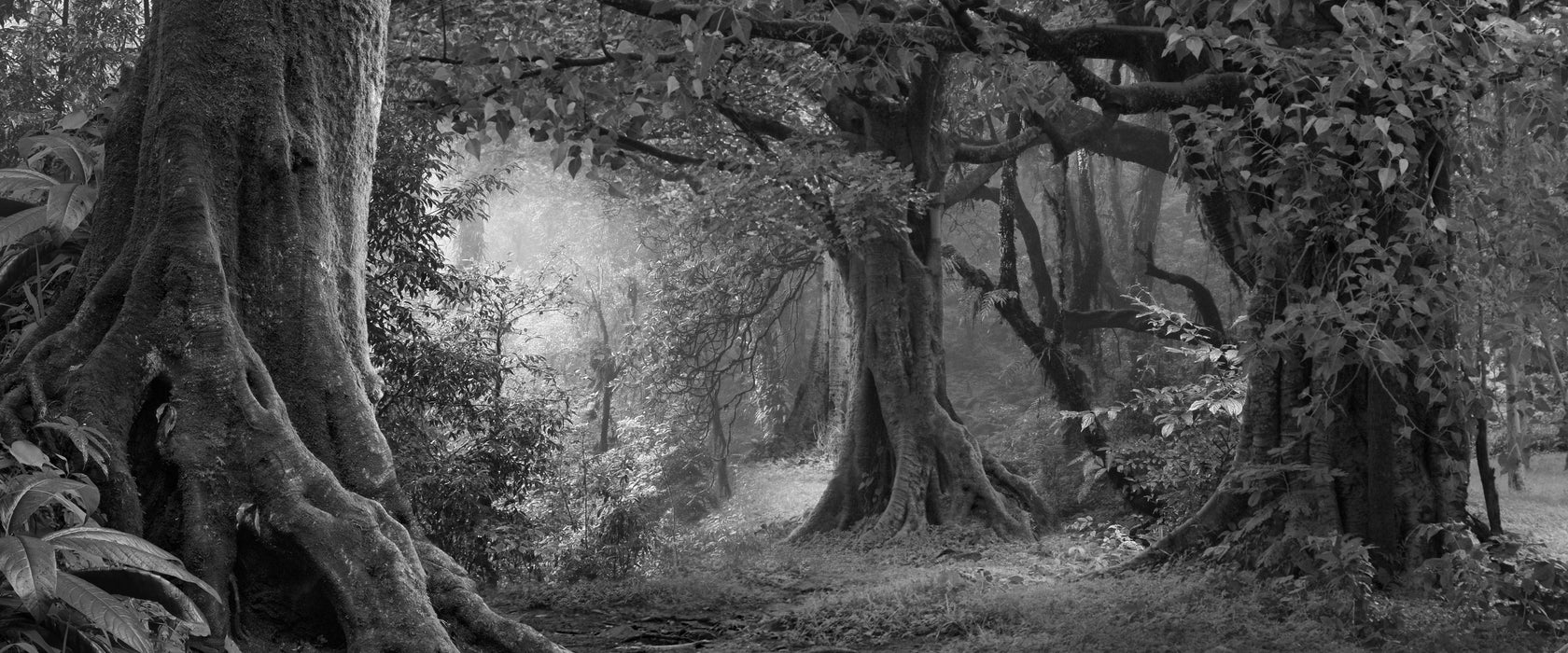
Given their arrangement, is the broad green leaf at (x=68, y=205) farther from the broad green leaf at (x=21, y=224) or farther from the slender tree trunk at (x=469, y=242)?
→ the slender tree trunk at (x=469, y=242)

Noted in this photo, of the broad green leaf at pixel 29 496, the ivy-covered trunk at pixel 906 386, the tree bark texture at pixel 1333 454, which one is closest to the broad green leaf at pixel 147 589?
the broad green leaf at pixel 29 496

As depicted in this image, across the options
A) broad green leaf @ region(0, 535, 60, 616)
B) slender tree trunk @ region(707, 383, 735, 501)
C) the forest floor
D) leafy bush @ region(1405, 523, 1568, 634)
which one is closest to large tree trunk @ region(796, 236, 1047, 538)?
the forest floor

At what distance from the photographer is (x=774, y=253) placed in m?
15.1

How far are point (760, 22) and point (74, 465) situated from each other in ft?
14.4

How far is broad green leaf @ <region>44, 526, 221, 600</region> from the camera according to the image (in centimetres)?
288

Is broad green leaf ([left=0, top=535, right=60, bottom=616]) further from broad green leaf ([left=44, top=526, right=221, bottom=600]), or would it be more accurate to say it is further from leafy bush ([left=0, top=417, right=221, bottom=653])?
broad green leaf ([left=44, top=526, right=221, bottom=600])

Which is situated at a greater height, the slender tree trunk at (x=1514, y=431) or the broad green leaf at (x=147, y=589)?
the slender tree trunk at (x=1514, y=431)

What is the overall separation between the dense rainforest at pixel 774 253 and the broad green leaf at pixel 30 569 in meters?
0.01

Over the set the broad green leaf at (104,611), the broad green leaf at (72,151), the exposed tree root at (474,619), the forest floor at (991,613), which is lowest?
the forest floor at (991,613)

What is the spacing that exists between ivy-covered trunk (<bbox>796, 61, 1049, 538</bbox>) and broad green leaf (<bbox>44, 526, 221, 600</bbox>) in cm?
954

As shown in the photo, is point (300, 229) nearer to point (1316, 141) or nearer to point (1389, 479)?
point (1316, 141)

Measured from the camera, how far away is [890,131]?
12.8 metres

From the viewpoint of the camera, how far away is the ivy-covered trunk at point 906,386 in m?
12.2

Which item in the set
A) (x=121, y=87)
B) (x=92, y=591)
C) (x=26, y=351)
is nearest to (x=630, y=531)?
(x=121, y=87)
